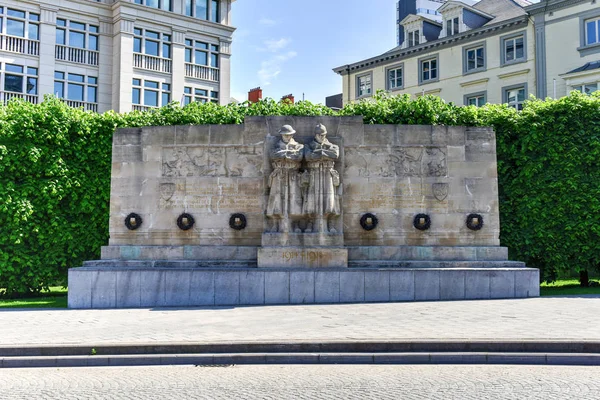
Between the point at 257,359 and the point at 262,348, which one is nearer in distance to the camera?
the point at 257,359

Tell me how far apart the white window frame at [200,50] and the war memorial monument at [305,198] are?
101 ft

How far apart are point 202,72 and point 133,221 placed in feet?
105

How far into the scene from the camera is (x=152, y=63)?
44719 mm

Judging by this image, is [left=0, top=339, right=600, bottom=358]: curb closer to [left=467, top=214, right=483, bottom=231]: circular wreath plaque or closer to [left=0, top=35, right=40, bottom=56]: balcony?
[left=467, top=214, right=483, bottom=231]: circular wreath plaque

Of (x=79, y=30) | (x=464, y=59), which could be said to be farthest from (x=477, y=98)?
(x=79, y=30)

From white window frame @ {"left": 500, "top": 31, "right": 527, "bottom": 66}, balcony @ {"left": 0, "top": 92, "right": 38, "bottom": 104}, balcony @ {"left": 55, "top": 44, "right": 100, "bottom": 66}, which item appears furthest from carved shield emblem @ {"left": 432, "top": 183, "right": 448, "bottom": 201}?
balcony @ {"left": 55, "top": 44, "right": 100, "bottom": 66}

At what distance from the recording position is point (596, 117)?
19.2m

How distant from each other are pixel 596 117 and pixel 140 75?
33.9 meters

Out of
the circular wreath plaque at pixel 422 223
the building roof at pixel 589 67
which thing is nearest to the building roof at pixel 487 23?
the building roof at pixel 589 67

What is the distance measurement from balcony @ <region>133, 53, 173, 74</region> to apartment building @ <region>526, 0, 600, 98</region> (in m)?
27.2

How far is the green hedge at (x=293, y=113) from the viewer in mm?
18688

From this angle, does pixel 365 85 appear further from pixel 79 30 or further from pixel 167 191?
pixel 167 191

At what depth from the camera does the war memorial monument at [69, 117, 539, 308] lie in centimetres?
1667

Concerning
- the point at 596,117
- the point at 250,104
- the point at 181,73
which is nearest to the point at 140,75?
the point at 181,73
